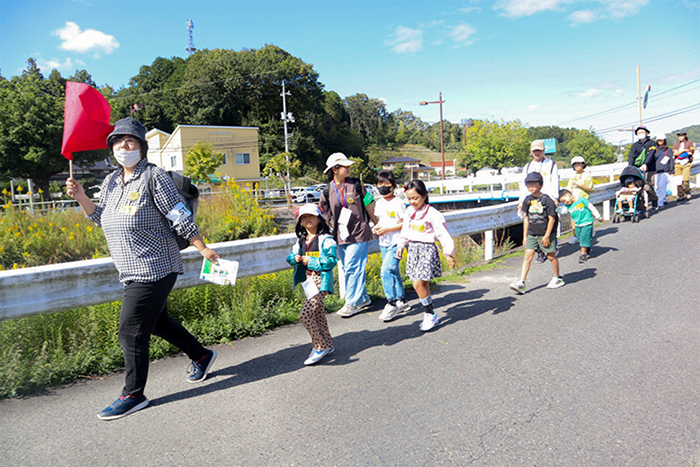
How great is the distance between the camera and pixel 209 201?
14383 mm

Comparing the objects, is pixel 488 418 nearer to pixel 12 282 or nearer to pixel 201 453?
pixel 201 453

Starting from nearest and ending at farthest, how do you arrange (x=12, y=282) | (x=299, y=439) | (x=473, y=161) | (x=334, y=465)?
(x=334, y=465) → (x=299, y=439) → (x=12, y=282) → (x=473, y=161)

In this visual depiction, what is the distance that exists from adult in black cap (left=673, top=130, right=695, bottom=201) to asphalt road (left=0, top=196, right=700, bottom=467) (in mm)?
12364

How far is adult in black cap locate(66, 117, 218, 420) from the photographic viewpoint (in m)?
3.56

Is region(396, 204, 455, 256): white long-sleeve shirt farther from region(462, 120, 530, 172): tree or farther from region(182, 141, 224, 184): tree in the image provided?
region(462, 120, 530, 172): tree

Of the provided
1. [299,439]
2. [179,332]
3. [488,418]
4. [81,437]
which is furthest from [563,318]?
[81,437]

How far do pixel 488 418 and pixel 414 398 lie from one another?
58 centimetres

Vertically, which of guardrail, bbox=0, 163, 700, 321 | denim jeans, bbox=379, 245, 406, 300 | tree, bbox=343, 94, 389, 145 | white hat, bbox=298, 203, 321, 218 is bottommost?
denim jeans, bbox=379, 245, 406, 300

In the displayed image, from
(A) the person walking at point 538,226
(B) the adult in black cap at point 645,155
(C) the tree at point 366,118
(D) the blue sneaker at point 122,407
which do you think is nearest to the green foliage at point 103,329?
(D) the blue sneaker at point 122,407

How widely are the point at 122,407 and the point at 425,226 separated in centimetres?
345

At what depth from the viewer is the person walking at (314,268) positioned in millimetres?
4398

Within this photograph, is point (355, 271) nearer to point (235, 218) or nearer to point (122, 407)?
point (122, 407)

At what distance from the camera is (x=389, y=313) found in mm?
5773

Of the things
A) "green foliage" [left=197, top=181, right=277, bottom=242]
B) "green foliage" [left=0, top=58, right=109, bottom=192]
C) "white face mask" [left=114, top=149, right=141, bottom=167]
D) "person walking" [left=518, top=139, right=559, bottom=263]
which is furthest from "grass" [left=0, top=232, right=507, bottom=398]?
"green foliage" [left=0, top=58, right=109, bottom=192]
